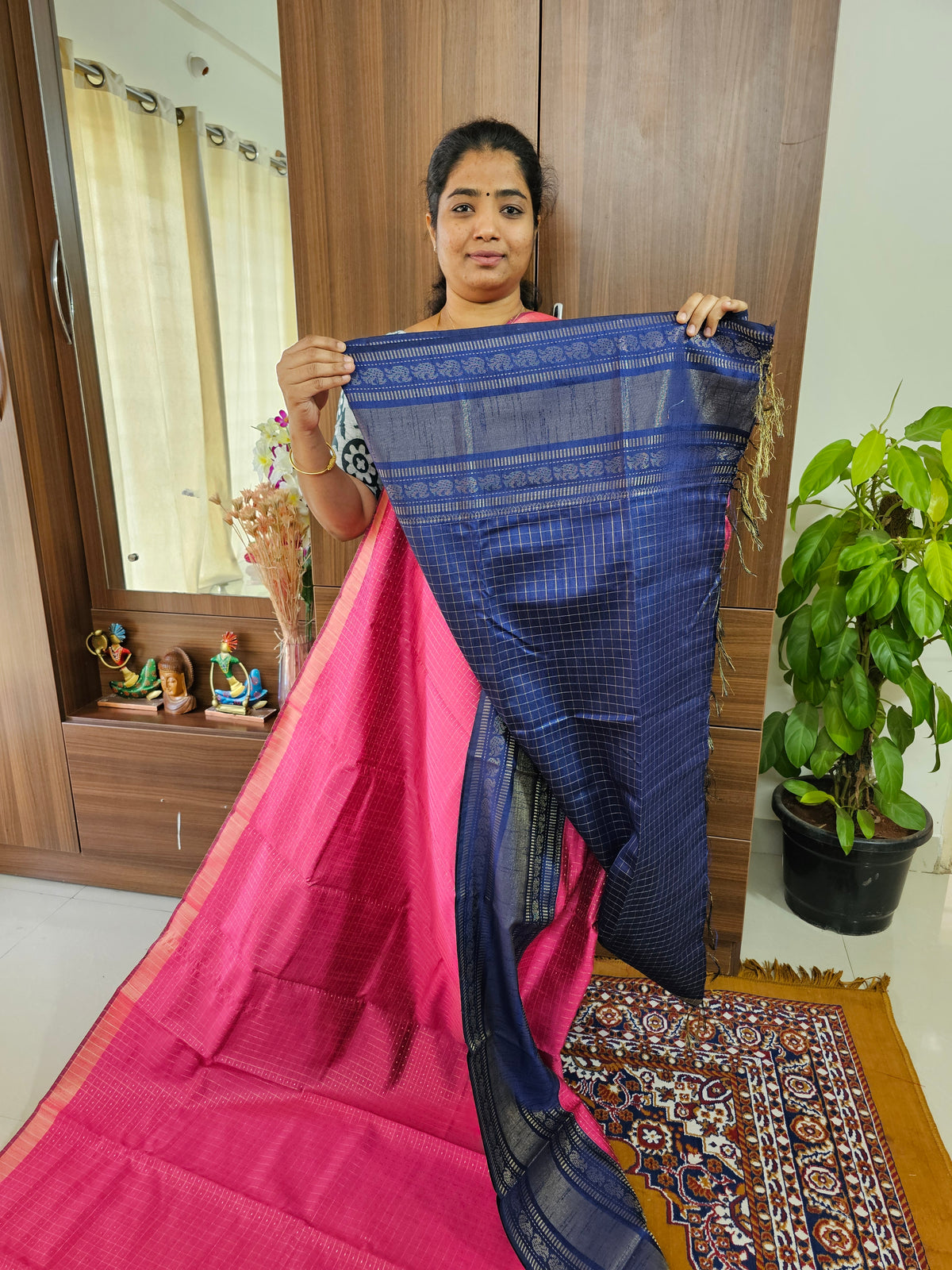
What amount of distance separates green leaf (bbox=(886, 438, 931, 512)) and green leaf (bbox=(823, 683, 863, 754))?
1.60 ft

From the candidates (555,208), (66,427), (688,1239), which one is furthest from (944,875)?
(66,427)

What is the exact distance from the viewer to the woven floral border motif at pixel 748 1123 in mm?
1262

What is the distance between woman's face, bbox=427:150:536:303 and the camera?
4.27 ft

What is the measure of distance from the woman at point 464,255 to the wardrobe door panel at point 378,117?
320mm

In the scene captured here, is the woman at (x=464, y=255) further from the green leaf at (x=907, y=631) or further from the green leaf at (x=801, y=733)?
the green leaf at (x=801, y=733)

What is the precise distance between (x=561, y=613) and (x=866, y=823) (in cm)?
121

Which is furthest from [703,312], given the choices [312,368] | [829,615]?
[829,615]

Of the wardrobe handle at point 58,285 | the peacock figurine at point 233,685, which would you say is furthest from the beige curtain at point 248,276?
the peacock figurine at point 233,685

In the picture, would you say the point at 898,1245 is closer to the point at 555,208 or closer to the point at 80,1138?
the point at 80,1138

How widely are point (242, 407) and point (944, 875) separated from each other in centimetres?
230

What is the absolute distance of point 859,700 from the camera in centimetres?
Result: 186

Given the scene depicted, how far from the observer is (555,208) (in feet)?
5.30

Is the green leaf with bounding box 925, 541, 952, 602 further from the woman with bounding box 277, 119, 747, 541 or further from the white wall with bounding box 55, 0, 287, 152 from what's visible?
the white wall with bounding box 55, 0, 287, 152

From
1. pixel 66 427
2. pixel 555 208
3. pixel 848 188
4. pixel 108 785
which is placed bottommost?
pixel 108 785
